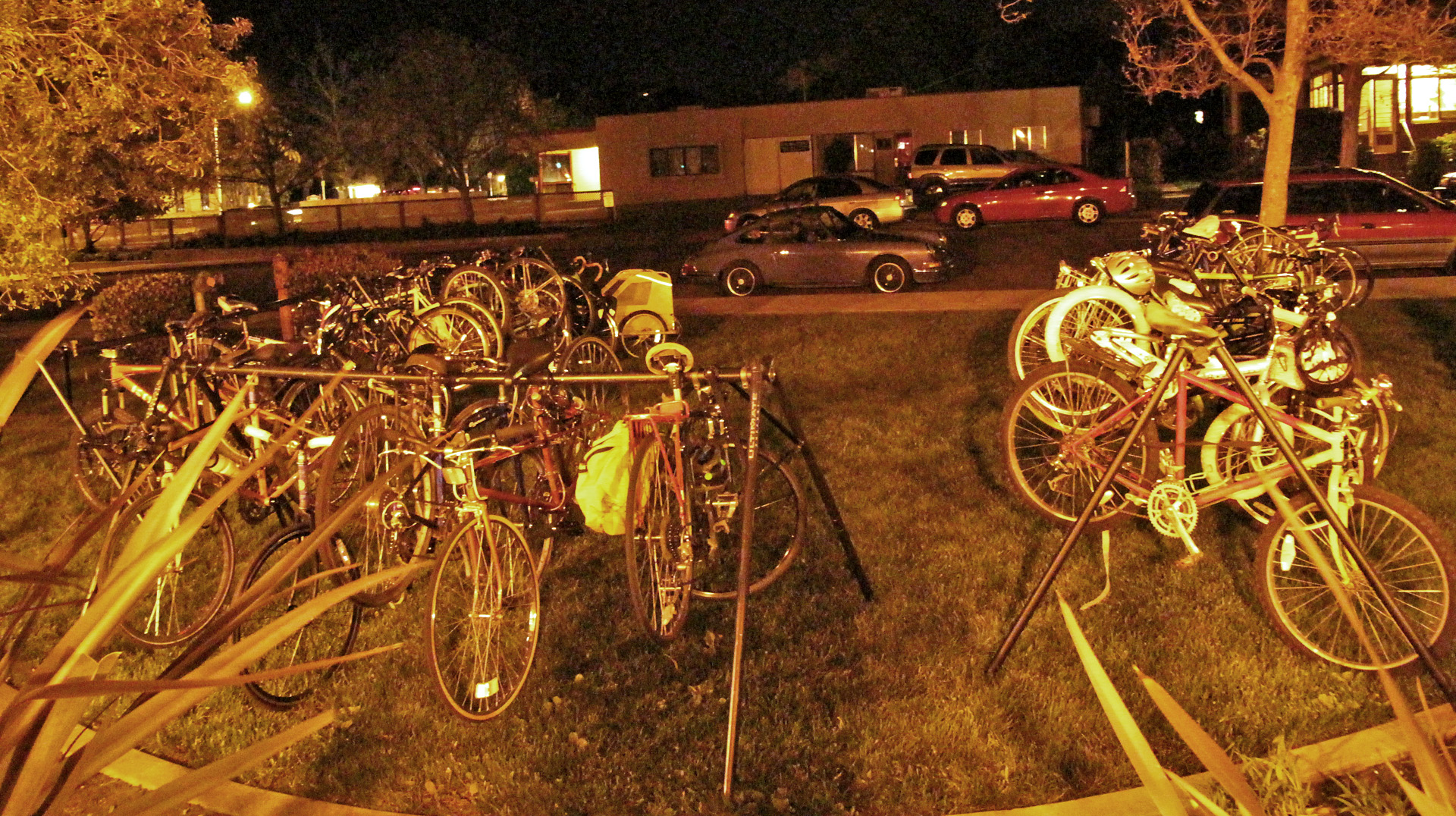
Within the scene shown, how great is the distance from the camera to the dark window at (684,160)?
154 feet

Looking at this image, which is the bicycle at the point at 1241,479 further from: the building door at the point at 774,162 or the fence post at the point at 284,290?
the building door at the point at 774,162

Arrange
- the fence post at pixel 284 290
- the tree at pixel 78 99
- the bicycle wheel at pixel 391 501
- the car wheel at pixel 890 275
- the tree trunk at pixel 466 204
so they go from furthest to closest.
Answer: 1. the tree trunk at pixel 466 204
2. the car wheel at pixel 890 275
3. the fence post at pixel 284 290
4. the tree at pixel 78 99
5. the bicycle wheel at pixel 391 501

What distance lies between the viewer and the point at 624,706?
5.34 meters

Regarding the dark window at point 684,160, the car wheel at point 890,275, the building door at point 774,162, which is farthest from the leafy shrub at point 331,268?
the building door at point 774,162

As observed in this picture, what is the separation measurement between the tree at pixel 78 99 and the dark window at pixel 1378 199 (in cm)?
1299

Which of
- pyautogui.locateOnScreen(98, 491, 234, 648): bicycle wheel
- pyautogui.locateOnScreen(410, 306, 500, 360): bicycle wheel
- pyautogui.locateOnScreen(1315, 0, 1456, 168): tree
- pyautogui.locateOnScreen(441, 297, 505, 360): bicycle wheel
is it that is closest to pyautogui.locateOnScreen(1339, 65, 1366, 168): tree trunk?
pyautogui.locateOnScreen(1315, 0, 1456, 168): tree

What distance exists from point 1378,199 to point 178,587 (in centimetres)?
1514

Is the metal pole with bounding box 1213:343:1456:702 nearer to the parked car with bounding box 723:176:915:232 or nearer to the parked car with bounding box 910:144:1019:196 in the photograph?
the parked car with bounding box 723:176:915:232

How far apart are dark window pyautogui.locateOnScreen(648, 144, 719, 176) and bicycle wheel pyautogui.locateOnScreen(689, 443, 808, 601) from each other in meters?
40.4

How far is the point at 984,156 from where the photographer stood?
119 ft

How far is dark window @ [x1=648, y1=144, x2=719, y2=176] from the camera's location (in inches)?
1849

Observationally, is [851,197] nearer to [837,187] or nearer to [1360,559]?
[837,187]

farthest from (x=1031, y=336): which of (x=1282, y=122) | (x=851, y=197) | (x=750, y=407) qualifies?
(x=851, y=197)

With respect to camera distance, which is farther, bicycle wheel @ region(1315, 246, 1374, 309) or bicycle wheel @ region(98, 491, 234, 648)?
bicycle wheel @ region(1315, 246, 1374, 309)
